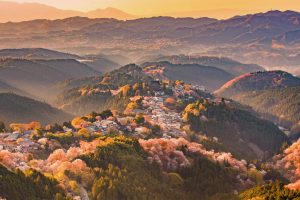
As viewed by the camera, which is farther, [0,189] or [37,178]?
[37,178]

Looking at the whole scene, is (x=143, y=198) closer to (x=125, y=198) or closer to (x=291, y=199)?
(x=125, y=198)

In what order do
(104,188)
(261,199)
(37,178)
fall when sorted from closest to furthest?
(261,199), (37,178), (104,188)

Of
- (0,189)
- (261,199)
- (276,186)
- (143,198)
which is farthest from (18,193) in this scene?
(276,186)

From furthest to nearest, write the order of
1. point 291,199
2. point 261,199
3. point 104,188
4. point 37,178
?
point 104,188
point 37,178
point 261,199
point 291,199

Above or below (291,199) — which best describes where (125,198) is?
below

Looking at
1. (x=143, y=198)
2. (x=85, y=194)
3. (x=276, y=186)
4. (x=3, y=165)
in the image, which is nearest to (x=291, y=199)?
(x=276, y=186)

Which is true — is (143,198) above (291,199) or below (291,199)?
below

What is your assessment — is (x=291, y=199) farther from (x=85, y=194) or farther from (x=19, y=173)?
(x=19, y=173)

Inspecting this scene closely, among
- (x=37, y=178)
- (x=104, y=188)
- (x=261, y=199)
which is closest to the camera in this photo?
(x=261, y=199)

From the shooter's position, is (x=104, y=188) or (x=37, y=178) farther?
(x=104, y=188)
